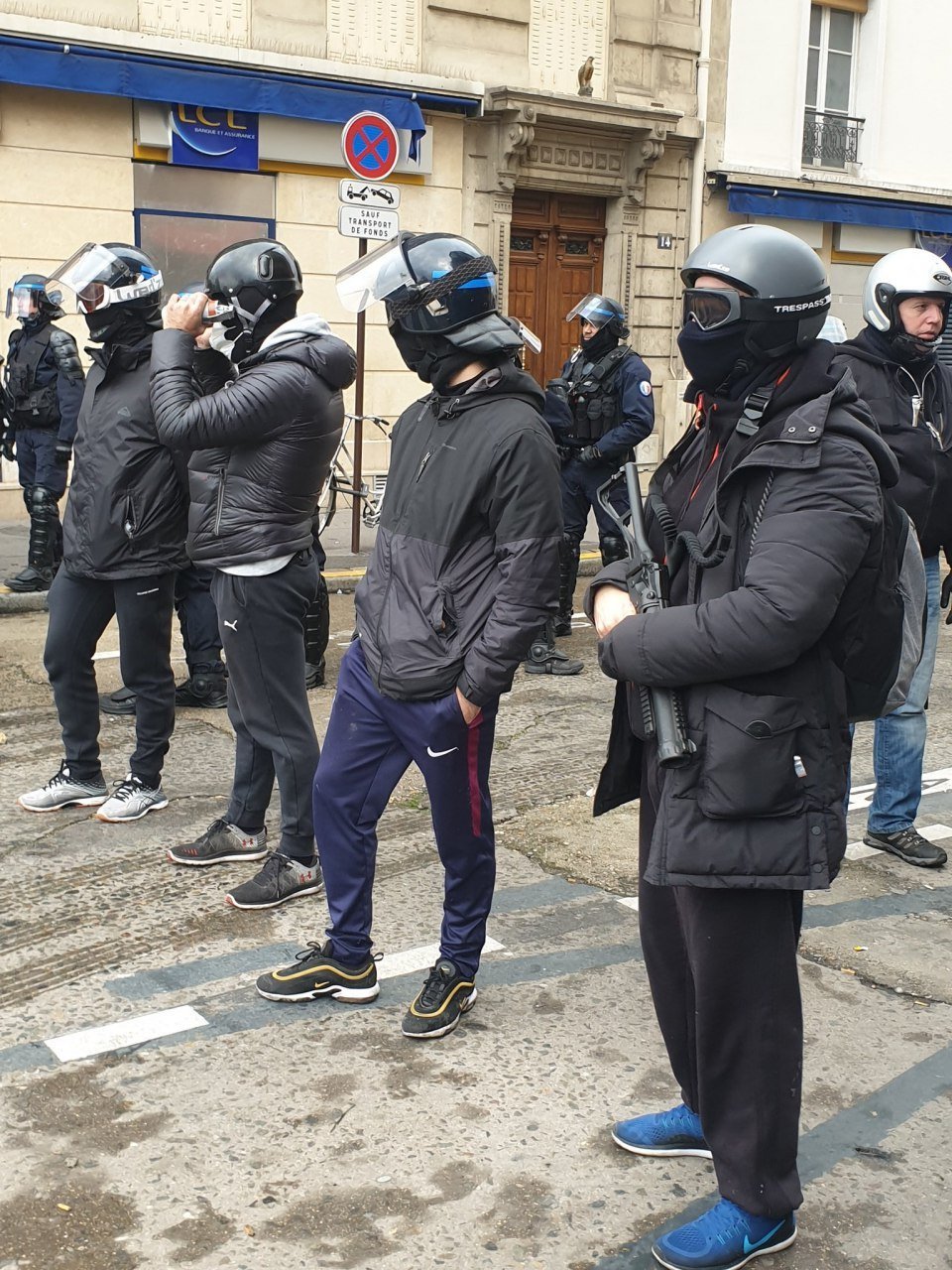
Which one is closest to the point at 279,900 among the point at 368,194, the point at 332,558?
the point at 332,558

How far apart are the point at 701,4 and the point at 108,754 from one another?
1481cm

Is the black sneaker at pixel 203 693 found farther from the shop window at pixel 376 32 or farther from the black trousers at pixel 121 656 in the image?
the shop window at pixel 376 32

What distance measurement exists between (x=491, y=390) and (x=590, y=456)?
4.74m

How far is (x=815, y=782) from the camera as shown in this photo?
2.56 meters

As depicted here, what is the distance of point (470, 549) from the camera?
3.49 metres

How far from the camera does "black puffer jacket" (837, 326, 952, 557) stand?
15.0 feet

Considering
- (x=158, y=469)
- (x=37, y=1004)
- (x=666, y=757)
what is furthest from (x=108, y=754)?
(x=666, y=757)

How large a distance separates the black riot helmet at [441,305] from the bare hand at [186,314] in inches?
38.5

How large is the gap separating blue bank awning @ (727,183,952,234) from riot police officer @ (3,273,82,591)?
10961 millimetres

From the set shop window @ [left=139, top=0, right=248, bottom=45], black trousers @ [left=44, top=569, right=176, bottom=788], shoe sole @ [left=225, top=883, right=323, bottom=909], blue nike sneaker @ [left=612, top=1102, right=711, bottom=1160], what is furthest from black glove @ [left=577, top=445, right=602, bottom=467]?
shop window @ [left=139, top=0, right=248, bottom=45]

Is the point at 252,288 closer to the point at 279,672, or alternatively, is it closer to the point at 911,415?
the point at 279,672

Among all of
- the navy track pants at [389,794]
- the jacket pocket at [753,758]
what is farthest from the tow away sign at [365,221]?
the jacket pocket at [753,758]

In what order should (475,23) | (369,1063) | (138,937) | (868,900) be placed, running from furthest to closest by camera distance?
(475,23) → (868,900) → (138,937) → (369,1063)

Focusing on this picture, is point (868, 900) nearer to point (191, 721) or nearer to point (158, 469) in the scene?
point (158, 469)
